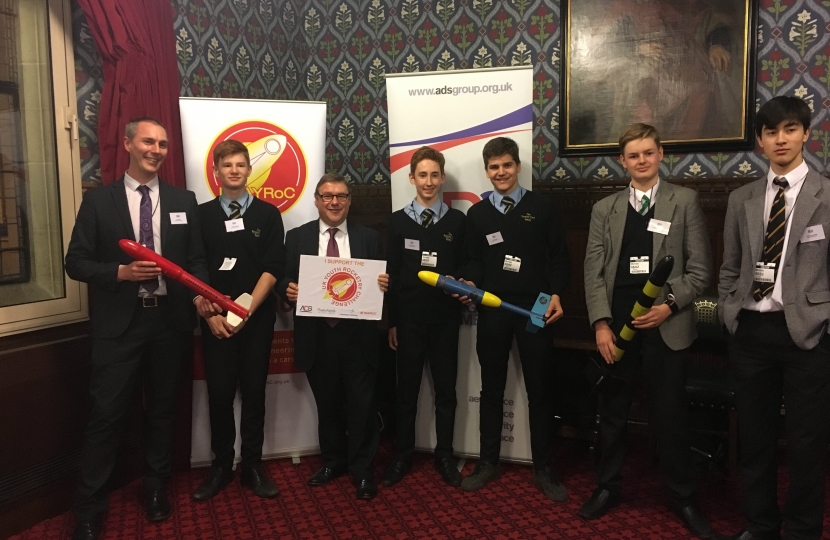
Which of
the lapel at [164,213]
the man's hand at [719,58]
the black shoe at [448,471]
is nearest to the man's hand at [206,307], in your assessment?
the lapel at [164,213]

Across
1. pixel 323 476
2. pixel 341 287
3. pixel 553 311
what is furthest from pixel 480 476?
pixel 341 287

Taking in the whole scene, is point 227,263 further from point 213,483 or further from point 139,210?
point 213,483

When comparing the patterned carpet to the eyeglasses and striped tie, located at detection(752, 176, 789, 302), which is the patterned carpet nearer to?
striped tie, located at detection(752, 176, 789, 302)

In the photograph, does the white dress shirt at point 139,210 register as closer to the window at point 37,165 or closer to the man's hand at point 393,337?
the window at point 37,165

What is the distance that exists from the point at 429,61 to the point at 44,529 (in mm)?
3555

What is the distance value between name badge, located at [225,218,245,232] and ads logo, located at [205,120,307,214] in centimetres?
44

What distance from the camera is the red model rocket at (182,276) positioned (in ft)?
8.05

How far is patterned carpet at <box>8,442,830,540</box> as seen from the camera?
259cm

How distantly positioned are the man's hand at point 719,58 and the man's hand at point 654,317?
6.45 feet

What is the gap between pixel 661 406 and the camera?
252 cm

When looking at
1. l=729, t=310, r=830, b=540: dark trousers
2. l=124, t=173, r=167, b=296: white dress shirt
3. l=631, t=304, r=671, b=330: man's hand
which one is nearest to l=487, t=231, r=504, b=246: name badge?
l=631, t=304, r=671, b=330: man's hand

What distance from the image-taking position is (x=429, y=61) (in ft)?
13.9

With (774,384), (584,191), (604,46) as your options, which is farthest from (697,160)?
(774,384)

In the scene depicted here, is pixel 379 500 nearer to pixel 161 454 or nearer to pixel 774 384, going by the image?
pixel 161 454
